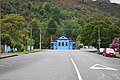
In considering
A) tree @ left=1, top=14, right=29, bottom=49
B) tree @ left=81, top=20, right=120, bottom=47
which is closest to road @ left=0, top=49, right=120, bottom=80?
tree @ left=1, top=14, right=29, bottom=49

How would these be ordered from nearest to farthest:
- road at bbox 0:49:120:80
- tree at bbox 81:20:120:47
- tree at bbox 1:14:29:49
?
road at bbox 0:49:120:80 → tree at bbox 1:14:29:49 → tree at bbox 81:20:120:47

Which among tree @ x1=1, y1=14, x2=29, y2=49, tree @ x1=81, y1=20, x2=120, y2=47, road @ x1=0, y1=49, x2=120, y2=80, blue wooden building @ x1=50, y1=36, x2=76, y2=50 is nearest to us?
road @ x1=0, y1=49, x2=120, y2=80

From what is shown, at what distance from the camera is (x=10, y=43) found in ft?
235

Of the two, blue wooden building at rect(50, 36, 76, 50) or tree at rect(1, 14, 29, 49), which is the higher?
tree at rect(1, 14, 29, 49)

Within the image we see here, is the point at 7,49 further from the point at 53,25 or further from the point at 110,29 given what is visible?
the point at 53,25

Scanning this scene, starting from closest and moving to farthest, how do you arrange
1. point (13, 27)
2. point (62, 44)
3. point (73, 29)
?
point (13, 27), point (62, 44), point (73, 29)

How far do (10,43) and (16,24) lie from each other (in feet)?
22.9

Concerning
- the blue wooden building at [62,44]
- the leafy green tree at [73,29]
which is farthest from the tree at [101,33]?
the leafy green tree at [73,29]

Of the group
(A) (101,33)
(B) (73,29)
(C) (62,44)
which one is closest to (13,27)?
(A) (101,33)

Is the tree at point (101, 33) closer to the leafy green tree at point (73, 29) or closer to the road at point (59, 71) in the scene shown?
the road at point (59, 71)

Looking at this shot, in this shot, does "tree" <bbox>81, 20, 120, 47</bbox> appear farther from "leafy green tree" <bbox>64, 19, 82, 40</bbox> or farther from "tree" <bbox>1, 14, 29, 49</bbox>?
"leafy green tree" <bbox>64, 19, 82, 40</bbox>

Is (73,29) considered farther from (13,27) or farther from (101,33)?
(13,27)

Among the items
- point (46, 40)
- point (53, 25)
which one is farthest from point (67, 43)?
point (53, 25)

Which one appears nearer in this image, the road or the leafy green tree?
the road
